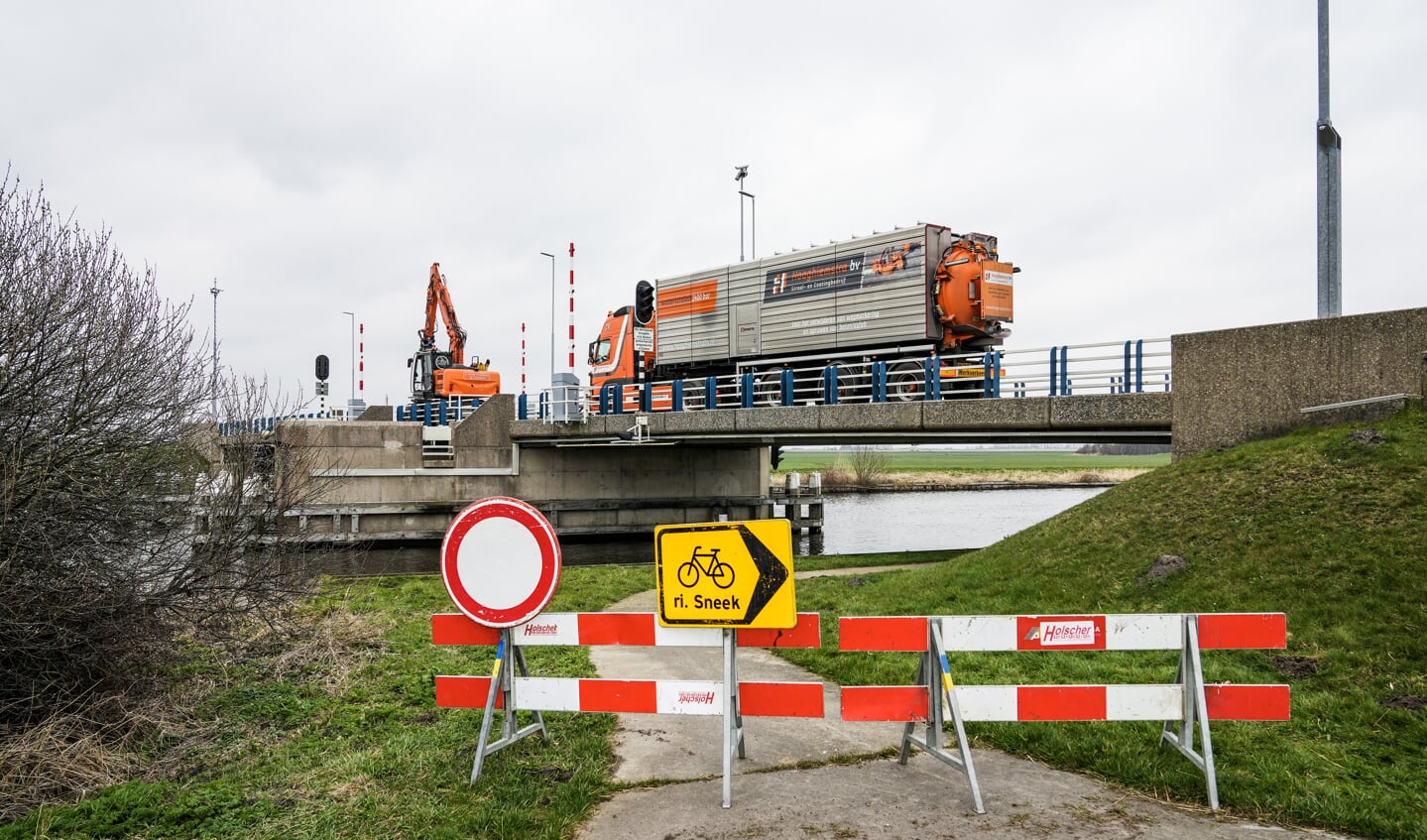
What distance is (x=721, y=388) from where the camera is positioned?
2173cm

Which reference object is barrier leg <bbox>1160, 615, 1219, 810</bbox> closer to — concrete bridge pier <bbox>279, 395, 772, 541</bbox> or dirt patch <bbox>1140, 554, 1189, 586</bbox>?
dirt patch <bbox>1140, 554, 1189, 586</bbox>

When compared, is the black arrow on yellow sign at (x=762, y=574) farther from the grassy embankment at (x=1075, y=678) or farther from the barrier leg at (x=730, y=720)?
the grassy embankment at (x=1075, y=678)

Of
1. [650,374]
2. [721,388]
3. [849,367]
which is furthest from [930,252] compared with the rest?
[650,374]

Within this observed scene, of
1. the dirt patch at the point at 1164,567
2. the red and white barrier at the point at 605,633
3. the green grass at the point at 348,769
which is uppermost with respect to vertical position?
the red and white barrier at the point at 605,633

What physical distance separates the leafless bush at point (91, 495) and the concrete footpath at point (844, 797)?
320 cm

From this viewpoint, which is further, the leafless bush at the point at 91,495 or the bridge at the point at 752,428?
the bridge at the point at 752,428

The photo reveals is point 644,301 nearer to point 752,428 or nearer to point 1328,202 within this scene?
point 752,428

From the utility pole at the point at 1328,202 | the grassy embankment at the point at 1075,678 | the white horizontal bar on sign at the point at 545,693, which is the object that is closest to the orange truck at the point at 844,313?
the utility pole at the point at 1328,202

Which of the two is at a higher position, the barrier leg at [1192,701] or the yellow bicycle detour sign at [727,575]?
the yellow bicycle detour sign at [727,575]

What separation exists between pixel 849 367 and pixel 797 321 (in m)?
1.69

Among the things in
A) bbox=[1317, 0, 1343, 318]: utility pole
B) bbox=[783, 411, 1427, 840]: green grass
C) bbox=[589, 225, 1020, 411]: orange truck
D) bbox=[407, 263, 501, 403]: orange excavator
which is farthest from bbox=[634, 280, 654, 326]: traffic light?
bbox=[1317, 0, 1343, 318]: utility pole

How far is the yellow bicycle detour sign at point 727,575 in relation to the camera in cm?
454

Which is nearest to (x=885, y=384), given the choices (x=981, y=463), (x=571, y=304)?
(x=571, y=304)

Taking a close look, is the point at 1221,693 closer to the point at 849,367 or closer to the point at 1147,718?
the point at 1147,718
